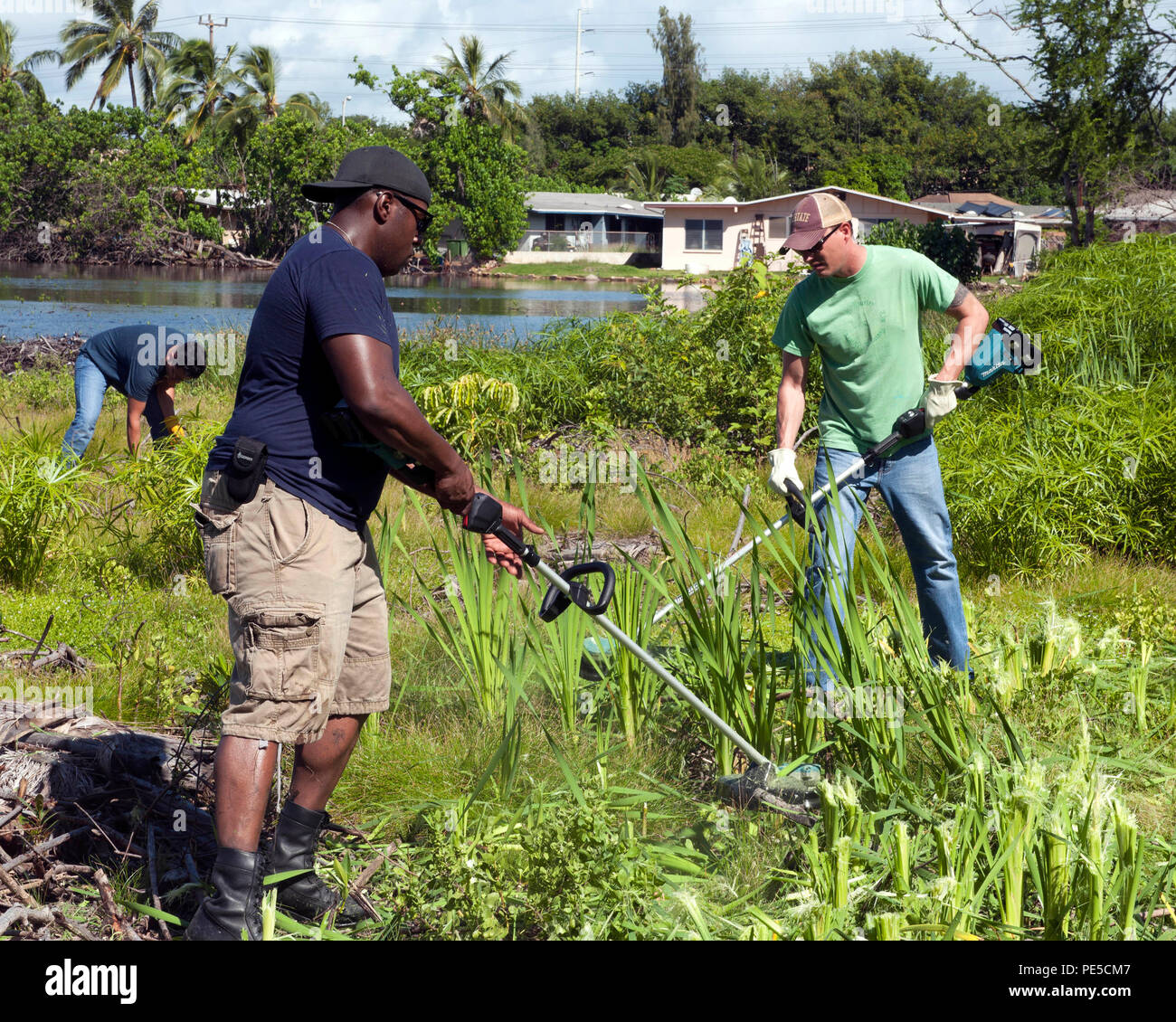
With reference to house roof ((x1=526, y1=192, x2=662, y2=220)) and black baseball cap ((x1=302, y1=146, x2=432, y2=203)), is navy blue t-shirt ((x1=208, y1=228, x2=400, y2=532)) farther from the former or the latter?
house roof ((x1=526, y1=192, x2=662, y2=220))

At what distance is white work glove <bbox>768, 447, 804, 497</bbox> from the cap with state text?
2.56ft

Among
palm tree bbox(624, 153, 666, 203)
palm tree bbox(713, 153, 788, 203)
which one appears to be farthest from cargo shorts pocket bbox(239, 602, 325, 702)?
palm tree bbox(624, 153, 666, 203)

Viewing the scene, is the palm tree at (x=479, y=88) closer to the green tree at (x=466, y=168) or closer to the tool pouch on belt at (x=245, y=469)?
the green tree at (x=466, y=168)

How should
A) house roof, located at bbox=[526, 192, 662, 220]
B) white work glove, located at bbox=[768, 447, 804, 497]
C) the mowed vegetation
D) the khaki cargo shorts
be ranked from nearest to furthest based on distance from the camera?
the mowed vegetation → the khaki cargo shorts → white work glove, located at bbox=[768, 447, 804, 497] → house roof, located at bbox=[526, 192, 662, 220]

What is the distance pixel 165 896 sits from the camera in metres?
2.84

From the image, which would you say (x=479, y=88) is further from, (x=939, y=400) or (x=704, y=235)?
(x=939, y=400)

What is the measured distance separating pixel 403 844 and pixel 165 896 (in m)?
0.64

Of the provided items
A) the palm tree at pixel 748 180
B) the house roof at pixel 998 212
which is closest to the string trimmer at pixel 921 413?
the house roof at pixel 998 212

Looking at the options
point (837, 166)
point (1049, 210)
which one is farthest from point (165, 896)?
point (837, 166)

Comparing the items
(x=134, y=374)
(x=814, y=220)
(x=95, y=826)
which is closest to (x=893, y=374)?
(x=814, y=220)

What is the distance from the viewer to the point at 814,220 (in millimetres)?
4016

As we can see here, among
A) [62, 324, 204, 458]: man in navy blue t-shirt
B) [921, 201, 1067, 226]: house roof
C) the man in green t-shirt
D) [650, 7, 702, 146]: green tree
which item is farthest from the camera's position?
[650, 7, 702, 146]: green tree

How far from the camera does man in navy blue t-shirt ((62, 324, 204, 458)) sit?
6.45 metres

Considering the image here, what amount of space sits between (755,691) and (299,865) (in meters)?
1.31
